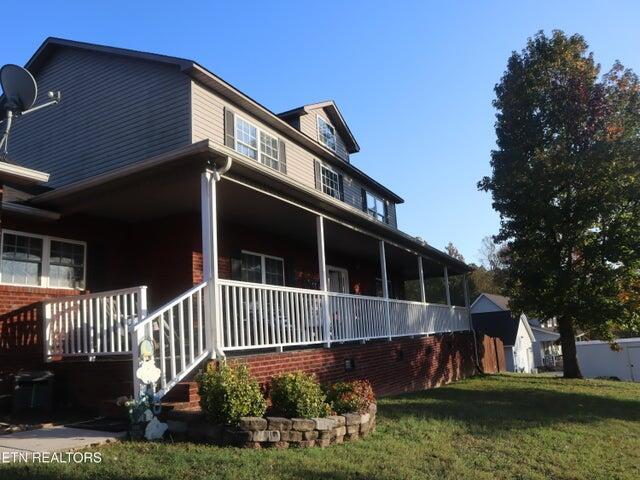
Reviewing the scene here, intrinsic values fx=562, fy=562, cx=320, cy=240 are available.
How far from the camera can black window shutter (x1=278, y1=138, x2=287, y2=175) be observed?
50.4 ft

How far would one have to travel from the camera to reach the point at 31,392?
7895mm

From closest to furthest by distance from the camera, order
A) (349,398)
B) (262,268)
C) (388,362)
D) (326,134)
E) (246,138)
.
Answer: (349,398), (388,362), (262,268), (246,138), (326,134)

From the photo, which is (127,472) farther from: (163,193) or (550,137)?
(550,137)

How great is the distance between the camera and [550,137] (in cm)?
1859

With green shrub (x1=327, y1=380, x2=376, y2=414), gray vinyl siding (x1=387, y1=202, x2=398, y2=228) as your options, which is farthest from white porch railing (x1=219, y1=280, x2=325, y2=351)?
gray vinyl siding (x1=387, y1=202, x2=398, y2=228)

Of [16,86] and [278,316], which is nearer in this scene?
[16,86]

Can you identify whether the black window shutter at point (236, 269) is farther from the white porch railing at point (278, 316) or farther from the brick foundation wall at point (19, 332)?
the brick foundation wall at point (19, 332)

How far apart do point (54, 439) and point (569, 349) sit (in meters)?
17.6

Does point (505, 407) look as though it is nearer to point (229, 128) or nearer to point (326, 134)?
point (229, 128)

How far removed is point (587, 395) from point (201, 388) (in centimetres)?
1088

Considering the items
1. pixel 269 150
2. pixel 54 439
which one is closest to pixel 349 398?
pixel 54 439

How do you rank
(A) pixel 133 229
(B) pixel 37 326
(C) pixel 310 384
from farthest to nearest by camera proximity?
(A) pixel 133 229
(B) pixel 37 326
(C) pixel 310 384

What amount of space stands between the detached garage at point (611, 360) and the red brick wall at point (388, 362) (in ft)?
77.4

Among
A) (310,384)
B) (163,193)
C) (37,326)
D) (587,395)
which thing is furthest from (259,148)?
(587,395)
